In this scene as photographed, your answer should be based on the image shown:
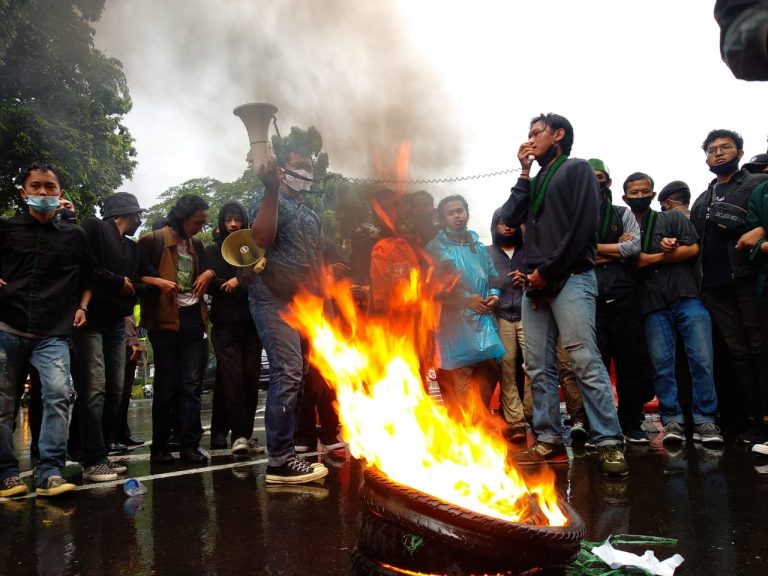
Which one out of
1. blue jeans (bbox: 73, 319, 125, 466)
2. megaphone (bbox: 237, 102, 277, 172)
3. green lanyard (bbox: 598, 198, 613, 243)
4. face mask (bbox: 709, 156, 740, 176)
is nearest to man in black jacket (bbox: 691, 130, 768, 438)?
face mask (bbox: 709, 156, 740, 176)

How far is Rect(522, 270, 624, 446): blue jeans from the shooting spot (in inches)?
177

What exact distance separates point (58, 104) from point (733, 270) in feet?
56.4

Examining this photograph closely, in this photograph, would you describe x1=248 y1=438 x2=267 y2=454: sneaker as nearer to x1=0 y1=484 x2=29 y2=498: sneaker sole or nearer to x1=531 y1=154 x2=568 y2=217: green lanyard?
x1=0 y1=484 x2=29 y2=498: sneaker sole

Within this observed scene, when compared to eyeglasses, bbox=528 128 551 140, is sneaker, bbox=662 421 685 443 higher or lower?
lower

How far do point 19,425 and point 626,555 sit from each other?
11619 mm

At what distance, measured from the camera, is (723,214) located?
5.50 metres

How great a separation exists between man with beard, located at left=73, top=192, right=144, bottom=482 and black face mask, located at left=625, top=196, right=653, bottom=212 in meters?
4.82

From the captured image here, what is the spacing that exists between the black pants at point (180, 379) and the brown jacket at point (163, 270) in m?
0.13

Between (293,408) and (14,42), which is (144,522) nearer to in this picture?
(293,408)

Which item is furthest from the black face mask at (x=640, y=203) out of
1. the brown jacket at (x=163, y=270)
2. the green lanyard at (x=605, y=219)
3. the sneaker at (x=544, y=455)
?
the brown jacket at (x=163, y=270)

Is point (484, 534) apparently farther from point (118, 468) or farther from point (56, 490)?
point (118, 468)

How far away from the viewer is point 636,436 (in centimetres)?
564

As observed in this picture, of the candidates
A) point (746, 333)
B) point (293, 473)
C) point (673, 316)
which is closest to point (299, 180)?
point (293, 473)

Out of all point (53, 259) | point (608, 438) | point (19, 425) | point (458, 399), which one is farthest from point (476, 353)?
point (19, 425)
